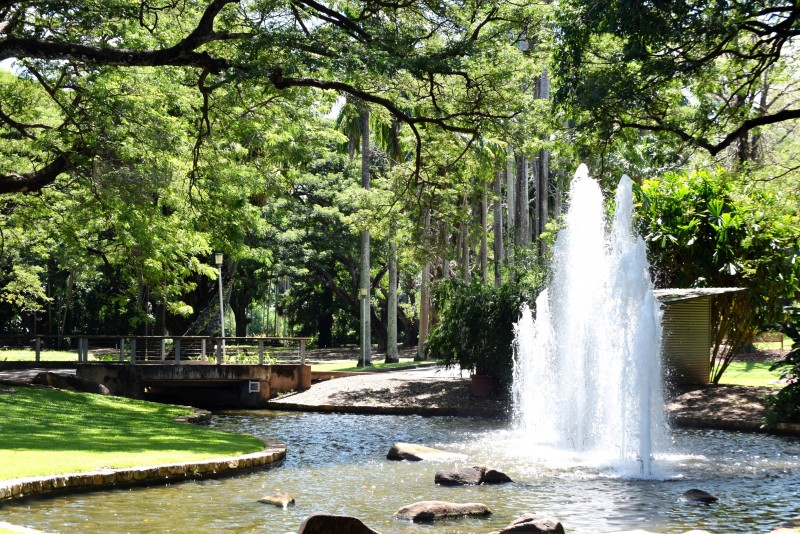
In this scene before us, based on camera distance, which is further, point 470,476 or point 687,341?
point 687,341

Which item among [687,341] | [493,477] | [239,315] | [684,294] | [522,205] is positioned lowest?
[493,477]

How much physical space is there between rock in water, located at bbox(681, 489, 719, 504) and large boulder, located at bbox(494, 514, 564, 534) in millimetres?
2970

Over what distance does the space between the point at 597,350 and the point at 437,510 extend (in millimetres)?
7361

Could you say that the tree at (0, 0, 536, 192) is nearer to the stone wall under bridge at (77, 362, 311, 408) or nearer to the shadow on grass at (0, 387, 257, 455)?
the shadow on grass at (0, 387, 257, 455)

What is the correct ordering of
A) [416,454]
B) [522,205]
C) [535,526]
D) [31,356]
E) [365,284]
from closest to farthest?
[535,526], [416,454], [522,205], [365,284], [31,356]

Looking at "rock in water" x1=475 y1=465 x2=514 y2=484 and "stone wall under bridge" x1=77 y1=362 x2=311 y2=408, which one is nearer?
"rock in water" x1=475 y1=465 x2=514 y2=484

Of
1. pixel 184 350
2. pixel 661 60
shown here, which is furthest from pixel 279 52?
pixel 184 350

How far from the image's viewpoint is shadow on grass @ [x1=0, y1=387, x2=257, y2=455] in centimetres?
1519

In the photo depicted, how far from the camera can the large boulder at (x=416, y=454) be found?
1580 centimetres

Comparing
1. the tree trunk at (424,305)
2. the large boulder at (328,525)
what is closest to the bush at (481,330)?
the tree trunk at (424,305)

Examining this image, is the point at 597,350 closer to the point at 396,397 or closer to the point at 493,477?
the point at 493,477

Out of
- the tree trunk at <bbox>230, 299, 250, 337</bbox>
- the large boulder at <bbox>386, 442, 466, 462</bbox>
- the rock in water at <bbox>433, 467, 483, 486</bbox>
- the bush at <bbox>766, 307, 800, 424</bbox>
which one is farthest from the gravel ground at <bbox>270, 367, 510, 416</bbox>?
the tree trunk at <bbox>230, 299, 250, 337</bbox>

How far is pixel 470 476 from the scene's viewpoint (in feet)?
43.7

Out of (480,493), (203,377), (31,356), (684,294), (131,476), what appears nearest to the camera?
(480,493)
